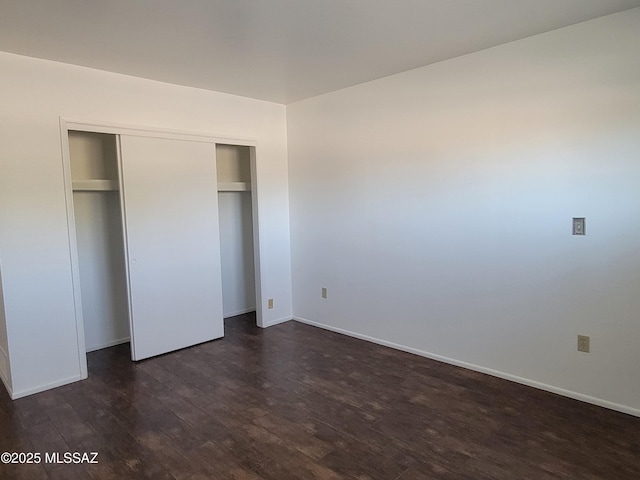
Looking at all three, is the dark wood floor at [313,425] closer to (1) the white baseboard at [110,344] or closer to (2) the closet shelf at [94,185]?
(1) the white baseboard at [110,344]

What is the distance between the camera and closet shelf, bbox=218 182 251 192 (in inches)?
179

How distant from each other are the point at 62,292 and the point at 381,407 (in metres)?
2.58

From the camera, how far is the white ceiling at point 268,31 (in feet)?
7.55

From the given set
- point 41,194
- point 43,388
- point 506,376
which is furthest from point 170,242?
point 506,376

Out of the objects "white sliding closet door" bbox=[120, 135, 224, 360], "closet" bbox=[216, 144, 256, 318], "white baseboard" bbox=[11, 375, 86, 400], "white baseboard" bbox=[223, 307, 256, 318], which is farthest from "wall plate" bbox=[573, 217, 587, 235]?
"white baseboard" bbox=[11, 375, 86, 400]

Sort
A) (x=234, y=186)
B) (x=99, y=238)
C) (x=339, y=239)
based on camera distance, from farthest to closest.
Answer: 1. (x=234, y=186)
2. (x=339, y=239)
3. (x=99, y=238)

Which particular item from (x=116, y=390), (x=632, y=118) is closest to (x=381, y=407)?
(x=116, y=390)

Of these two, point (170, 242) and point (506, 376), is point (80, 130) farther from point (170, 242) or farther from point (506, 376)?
point (506, 376)

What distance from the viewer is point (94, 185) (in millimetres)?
3748

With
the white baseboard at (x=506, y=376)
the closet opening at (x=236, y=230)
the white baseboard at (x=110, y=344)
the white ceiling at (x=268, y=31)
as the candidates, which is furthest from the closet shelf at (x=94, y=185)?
the white baseboard at (x=506, y=376)

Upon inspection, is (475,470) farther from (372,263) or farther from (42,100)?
(42,100)

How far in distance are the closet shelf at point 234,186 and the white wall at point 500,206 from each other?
873 mm

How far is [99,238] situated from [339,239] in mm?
2376

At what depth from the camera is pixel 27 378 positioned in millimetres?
3098
